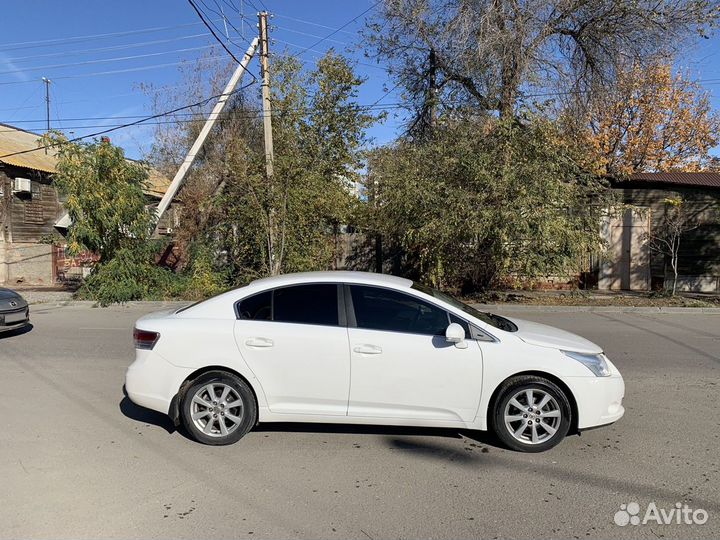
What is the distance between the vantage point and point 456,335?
419 cm

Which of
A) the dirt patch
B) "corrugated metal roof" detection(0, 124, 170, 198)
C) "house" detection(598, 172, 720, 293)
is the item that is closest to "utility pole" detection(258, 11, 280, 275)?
the dirt patch

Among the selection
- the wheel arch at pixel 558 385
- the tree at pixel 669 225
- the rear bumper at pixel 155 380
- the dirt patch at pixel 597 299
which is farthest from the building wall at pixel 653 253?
the rear bumper at pixel 155 380

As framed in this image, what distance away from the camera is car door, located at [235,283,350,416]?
432 cm

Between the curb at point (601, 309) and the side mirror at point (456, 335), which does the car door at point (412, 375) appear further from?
the curb at point (601, 309)

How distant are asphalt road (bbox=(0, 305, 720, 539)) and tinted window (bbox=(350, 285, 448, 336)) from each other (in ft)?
3.27

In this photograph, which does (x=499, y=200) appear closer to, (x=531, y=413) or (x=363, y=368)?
(x=531, y=413)

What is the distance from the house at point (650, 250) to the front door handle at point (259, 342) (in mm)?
15138

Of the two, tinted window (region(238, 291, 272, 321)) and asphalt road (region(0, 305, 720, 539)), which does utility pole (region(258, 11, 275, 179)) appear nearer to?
asphalt road (region(0, 305, 720, 539))

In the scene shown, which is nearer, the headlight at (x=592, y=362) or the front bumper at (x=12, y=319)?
the headlight at (x=592, y=362)

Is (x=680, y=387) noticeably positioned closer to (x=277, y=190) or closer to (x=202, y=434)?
(x=202, y=434)

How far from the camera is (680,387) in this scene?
6168mm

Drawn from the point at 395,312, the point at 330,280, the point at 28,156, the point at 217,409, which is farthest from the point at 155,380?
the point at 28,156

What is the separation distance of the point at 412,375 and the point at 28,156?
24.1 metres

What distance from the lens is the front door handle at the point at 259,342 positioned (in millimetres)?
4387
